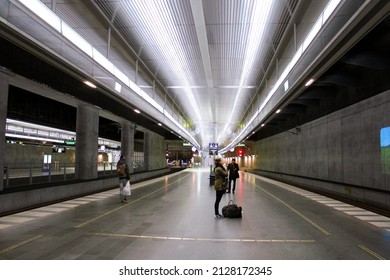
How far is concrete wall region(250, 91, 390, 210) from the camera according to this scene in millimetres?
11618

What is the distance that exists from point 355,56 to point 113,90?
8.66m

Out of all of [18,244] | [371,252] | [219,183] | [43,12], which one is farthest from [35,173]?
[371,252]

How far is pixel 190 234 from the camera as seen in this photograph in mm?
7141

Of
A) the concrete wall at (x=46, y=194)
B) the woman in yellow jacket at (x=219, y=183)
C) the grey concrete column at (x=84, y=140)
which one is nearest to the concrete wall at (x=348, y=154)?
the woman in yellow jacket at (x=219, y=183)

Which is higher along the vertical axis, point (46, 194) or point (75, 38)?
point (75, 38)

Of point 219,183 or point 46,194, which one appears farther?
point 46,194

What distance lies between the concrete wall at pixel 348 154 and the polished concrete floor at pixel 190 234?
77.9 inches

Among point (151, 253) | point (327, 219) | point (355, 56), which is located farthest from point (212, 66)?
point (151, 253)

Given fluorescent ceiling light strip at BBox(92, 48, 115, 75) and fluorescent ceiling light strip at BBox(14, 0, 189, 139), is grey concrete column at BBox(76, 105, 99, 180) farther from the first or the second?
fluorescent ceiling light strip at BBox(92, 48, 115, 75)

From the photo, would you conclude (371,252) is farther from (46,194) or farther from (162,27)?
(46,194)

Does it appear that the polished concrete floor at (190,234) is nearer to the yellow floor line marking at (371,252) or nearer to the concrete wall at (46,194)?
the yellow floor line marking at (371,252)

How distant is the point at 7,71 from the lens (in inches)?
406

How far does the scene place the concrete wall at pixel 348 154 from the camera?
11.6 meters

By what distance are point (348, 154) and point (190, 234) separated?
10.4 m
